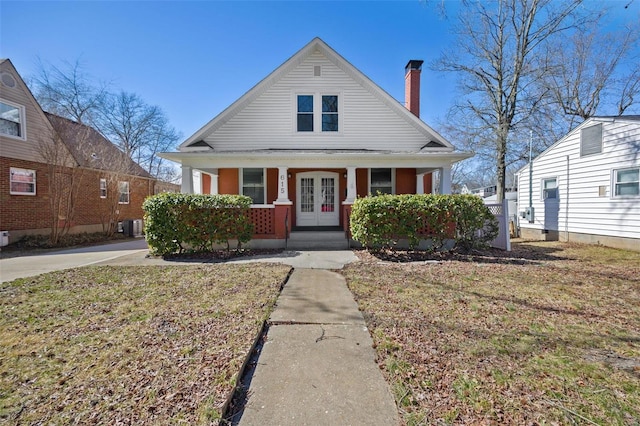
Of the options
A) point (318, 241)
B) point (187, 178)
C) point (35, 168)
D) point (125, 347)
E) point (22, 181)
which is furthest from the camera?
point (35, 168)

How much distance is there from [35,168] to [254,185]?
9.73 metres

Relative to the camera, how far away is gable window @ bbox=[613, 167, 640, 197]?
9133 millimetres

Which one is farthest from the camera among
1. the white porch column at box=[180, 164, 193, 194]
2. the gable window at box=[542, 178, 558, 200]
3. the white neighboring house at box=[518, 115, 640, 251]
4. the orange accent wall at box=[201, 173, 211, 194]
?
the orange accent wall at box=[201, 173, 211, 194]

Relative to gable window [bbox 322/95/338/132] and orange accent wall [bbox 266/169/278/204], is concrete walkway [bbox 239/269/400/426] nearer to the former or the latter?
orange accent wall [bbox 266/169/278/204]

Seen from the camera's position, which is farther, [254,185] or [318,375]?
[254,185]

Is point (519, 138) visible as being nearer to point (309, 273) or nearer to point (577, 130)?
point (577, 130)

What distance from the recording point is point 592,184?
10.5m

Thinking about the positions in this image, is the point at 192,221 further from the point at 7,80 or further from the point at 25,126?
the point at 7,80

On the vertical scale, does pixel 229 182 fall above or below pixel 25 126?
below

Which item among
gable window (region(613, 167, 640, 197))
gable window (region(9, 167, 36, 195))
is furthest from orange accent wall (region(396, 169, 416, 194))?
gable window (region(9, 167, 36, 195))

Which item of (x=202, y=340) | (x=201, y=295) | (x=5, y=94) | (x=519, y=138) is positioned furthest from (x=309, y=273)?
(x=519, y=138)

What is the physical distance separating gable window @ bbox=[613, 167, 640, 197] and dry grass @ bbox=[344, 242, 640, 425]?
16.7 feet

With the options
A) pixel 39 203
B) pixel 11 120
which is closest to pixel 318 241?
pixel 39 203

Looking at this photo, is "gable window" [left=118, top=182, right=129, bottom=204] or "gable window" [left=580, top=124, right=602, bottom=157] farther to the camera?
"gable window" [left=118, top=182, right=129, bottom=204]
